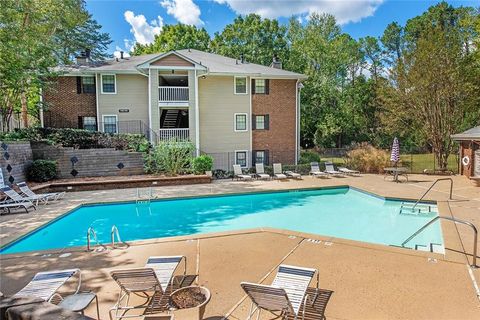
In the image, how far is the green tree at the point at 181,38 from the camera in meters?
36.5

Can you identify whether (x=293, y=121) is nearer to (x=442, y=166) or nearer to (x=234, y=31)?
(x=442, y=166)

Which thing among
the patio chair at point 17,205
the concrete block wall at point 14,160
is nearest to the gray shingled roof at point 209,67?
the concrete block wall at point 14,160

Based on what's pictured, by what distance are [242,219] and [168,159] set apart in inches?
295

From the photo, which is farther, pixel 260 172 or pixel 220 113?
pixel 220 113

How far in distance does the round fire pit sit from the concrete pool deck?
332 millimetres

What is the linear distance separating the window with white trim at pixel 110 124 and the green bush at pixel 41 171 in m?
5.25

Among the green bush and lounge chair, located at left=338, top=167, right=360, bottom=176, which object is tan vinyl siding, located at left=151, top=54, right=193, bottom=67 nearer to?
the green bush

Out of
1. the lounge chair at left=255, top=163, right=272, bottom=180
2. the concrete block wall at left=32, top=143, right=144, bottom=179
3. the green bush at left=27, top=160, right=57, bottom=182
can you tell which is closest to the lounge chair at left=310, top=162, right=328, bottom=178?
the lounge chair at left=255, top=163, right=272, bottom=180

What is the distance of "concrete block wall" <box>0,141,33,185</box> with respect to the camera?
44.4 feet

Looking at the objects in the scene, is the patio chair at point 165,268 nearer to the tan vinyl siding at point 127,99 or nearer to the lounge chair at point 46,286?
the lounge chair at point 46,286

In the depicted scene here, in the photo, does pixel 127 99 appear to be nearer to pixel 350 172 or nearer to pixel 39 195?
pixel 39 195

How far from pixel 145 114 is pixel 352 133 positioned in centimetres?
2462

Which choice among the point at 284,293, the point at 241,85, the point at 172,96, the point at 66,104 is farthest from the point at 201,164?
the point at 284,293

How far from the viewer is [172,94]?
68.0ft
